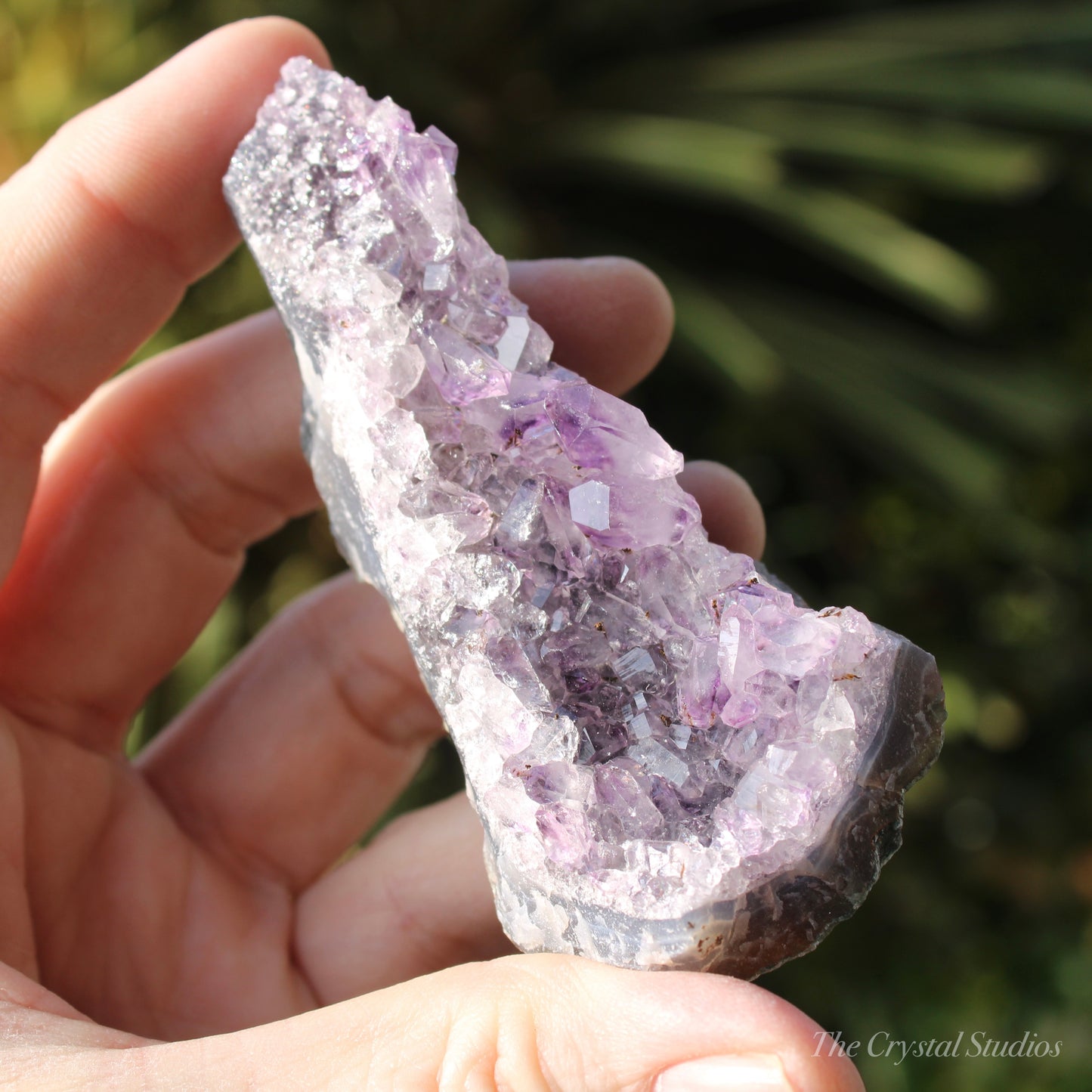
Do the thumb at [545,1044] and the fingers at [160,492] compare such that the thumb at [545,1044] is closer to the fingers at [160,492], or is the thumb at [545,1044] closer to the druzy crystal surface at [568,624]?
the druzy crystal surface at [568,624]

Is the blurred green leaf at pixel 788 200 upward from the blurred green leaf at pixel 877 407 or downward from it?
upward

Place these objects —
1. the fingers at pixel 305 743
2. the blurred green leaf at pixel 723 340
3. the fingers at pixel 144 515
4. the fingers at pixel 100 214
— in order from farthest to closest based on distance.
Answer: the blurred green leaf at pixel 723 340 → the fingers at pixel 305 743 → the fingers at pixel 144 515 → the fingers at pixel 100 214

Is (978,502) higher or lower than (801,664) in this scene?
lower

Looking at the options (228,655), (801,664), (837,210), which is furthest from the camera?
(837,210)

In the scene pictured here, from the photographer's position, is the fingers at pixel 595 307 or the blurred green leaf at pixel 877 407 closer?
the fingers at pixel 595 307

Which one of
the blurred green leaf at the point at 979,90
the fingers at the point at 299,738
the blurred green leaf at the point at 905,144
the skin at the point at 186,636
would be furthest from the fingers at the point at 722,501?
the blurred green leaf at the point at 979,90

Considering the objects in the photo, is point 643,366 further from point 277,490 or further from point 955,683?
point 955,683

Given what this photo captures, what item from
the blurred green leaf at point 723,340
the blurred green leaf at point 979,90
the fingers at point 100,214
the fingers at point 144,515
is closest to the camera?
the fingers at point 100,214

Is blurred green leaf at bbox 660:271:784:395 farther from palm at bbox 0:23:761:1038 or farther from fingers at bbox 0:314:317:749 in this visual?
fingers at bbox 0:314:317:749

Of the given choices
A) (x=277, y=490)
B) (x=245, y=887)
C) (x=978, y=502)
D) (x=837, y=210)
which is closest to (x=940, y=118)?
(x=837, y=210)
